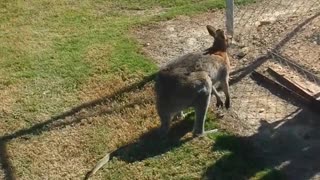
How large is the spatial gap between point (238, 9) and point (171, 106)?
9.85 feet

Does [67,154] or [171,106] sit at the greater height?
[171,106]

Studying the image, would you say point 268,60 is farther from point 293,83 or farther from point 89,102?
point 89,102

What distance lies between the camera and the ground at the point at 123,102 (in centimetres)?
662

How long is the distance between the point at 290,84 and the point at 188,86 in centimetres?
154

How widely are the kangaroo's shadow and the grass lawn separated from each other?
0.01 metres

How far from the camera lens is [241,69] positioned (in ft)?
26.2

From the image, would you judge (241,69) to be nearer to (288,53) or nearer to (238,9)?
(288,53)

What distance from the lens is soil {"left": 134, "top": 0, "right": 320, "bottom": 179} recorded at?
668 cm

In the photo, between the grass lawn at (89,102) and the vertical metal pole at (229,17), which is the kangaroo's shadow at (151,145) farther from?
the vertical metal pole at (229,17)

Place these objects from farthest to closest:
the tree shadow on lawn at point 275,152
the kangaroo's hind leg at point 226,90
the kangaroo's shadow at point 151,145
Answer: the kangaroo's hind leg at point 226,90, the kangaroo's shadow at point 151,145, the tree shadow on lawn at point 275,152

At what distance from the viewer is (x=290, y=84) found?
750 centimetres

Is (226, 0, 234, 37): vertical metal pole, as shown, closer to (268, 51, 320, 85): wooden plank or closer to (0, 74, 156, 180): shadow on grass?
(268, 51, 320, 85): wooden plank

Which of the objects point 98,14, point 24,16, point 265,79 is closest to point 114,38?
point 98,14

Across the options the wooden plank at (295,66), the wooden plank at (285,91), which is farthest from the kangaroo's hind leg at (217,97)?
the wooden plank at (295,66)
